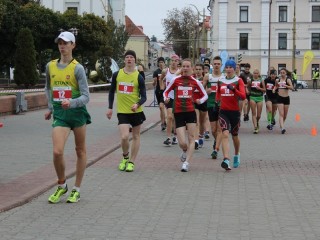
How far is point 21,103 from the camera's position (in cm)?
2295

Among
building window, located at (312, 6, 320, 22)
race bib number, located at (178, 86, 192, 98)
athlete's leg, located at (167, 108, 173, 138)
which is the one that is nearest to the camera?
race bib number, located at (178, 86, 192, 98)

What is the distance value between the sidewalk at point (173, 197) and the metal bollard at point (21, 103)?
862 cm

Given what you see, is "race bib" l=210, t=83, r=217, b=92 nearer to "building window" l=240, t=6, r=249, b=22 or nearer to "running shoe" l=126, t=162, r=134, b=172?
"running shoe" l=126, t=162, r=134, b=172

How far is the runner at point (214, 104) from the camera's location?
12102 mm

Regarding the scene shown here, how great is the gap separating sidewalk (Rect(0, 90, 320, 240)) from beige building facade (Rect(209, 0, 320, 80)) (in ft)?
220

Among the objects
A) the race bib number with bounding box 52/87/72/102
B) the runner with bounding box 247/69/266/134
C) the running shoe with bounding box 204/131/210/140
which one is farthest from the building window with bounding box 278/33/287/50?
the race bib number with bounding box 52/87/72/102

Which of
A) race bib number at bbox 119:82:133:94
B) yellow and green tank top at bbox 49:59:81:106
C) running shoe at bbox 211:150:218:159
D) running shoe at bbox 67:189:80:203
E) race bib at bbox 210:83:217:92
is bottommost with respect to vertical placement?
running shoe at bbox 211:150:218:159

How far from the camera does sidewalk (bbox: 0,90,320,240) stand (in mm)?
6496

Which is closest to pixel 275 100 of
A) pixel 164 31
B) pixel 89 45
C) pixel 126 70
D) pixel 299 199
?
pixel 126 70

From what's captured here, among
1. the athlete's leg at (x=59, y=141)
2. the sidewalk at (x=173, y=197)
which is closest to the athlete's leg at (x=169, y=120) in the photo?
the sidewalk at (x=173, y=197)

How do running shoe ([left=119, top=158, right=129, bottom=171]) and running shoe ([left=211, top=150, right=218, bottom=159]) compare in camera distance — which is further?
running shoe ([left=211, top=150, right=218, bottom=159])

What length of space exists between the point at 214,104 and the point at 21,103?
11821 millimetres

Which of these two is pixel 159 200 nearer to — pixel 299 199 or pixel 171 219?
pixel 171 219

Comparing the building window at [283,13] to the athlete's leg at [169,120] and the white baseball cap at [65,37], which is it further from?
the white baseball cap at [65,37]
